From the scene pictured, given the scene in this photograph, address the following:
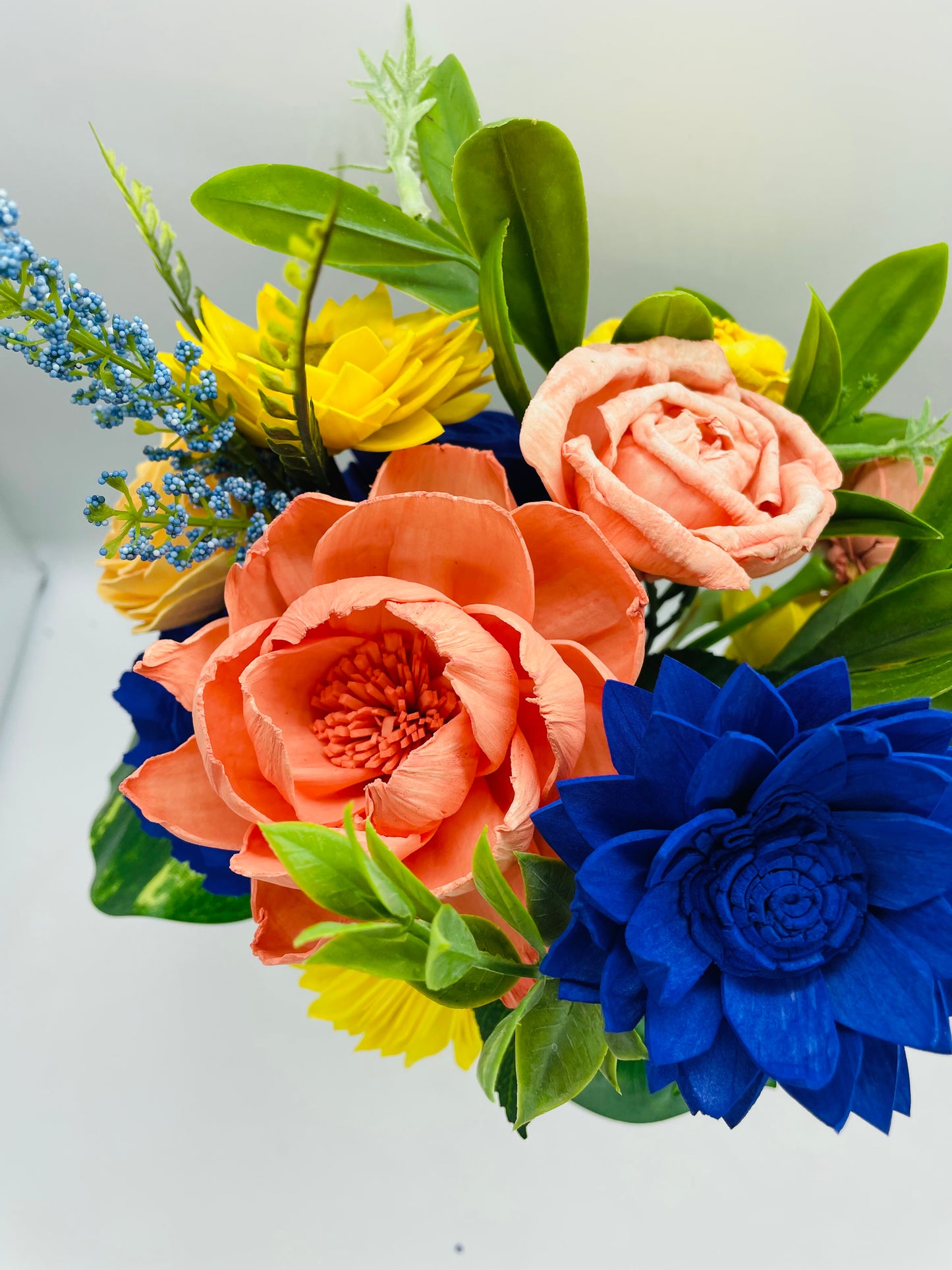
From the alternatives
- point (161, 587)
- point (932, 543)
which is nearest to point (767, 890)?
point (932, 543)

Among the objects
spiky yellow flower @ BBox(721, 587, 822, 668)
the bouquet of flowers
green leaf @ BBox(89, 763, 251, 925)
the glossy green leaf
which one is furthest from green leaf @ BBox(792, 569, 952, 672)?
green leaf @ BBox(89, 763, 251, 925)

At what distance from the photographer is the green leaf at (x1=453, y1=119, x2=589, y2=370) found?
32 cm

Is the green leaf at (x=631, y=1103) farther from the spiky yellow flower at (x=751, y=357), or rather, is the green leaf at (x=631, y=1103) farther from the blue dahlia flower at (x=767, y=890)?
the spiky yellow flower at (x=751, y=357)

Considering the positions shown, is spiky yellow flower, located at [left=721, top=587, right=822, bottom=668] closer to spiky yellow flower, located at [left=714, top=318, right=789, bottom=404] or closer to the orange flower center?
spiky yellow flower, located at [left=714, top=318, right=789, bottom=404]

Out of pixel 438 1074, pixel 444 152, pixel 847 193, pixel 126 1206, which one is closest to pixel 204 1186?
pixel 126 1206

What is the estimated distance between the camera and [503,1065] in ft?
1.27

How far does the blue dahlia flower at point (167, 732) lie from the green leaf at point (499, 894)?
18 cm

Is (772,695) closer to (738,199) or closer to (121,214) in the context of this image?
(738,199)

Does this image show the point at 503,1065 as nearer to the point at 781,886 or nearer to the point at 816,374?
the point at 781,886

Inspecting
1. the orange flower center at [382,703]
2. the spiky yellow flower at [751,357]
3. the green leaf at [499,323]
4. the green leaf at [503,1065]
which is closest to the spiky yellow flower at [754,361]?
the spiky yellow flower at [751,357]

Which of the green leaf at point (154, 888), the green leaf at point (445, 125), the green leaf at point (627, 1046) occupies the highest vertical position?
the green leaf at point (445, 125)

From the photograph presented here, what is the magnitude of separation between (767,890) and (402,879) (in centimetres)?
10

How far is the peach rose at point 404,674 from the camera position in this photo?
28 cm

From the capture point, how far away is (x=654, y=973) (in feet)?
0.78
